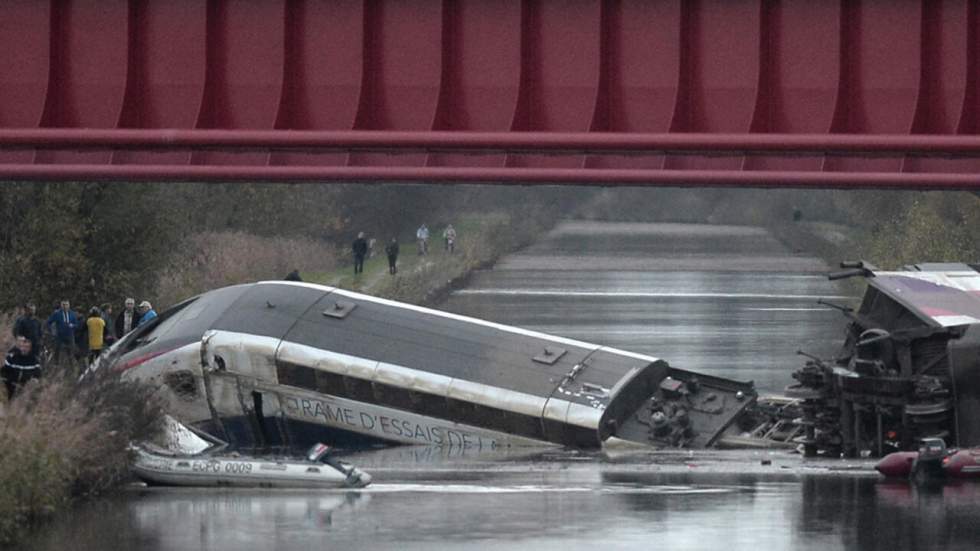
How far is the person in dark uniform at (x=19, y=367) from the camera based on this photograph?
932 inches

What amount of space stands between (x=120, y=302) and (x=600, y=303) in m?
18.7

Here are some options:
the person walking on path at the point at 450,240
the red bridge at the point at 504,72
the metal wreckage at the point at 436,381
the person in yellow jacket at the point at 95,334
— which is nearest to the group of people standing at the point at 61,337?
the person in yellow jacket at the point at 95,334

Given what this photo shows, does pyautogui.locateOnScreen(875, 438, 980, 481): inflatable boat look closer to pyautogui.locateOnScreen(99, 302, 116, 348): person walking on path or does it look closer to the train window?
the train window

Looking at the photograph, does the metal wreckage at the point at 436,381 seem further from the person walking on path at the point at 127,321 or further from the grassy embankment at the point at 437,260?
the grassy embankment at the point at 437,260

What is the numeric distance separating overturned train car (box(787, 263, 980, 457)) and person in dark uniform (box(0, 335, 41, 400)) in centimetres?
974

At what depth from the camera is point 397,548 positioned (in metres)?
17.4

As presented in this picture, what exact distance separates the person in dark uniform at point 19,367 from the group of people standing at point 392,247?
3418 cm

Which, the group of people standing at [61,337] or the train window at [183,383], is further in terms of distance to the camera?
the train window at [183,383]

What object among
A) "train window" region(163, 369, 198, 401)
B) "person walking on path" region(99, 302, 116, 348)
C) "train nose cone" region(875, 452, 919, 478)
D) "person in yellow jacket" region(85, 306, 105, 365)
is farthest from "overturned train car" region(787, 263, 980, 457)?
"person walking on path" region(99, 302, 116, 348)

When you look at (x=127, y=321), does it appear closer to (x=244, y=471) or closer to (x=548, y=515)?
(x=244, y=471)

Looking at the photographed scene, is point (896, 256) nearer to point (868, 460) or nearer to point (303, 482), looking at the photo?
point (868, 460)

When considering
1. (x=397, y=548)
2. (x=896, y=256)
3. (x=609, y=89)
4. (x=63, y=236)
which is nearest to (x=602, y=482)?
(x=397, y=548)

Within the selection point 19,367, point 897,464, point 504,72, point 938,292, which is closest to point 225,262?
point 19,367

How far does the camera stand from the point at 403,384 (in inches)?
1032
